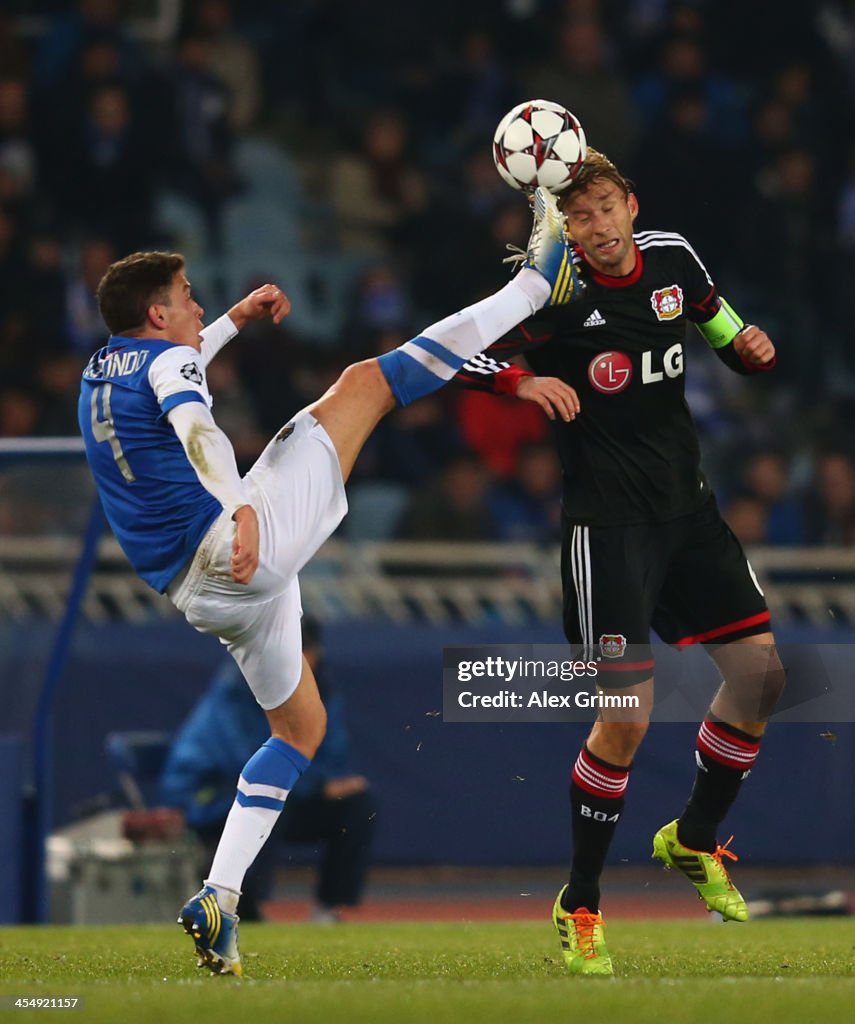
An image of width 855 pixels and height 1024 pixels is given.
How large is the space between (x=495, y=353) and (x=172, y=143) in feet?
25.9

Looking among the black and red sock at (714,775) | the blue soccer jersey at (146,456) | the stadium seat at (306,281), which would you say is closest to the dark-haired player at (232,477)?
the blue soccer jersey at (146,456)

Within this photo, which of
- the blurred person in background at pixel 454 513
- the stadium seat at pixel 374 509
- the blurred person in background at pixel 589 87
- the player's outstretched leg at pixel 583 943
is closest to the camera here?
the player's outstretched leg at pixel 583 943

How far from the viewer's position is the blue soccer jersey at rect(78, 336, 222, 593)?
5.57 m

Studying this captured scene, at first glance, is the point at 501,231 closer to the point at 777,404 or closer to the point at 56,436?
the point at 777,404

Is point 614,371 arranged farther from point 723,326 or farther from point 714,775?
point 714,775

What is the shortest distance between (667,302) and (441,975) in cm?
230

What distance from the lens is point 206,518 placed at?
561 centimetres

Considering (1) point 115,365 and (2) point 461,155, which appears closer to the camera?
(1) point 115,365

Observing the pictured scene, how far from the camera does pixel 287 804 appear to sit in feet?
30.5

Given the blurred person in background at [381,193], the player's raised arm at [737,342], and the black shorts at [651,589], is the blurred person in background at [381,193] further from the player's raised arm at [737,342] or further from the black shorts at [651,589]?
the black shorts at [651,589]

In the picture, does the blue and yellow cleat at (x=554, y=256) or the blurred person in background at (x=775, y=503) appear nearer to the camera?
the blue and yellow cleat at (x=554, y=256)

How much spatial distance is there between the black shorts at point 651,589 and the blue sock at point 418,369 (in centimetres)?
69

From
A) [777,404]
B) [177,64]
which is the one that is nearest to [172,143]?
[177,64]

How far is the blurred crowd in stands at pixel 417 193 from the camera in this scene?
12328 millimetres
